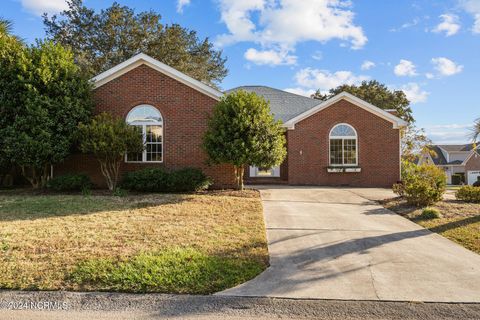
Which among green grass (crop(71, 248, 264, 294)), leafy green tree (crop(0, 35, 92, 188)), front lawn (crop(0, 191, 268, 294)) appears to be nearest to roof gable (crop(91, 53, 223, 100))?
leafy green tree (crop(0, 35, 92, 188))

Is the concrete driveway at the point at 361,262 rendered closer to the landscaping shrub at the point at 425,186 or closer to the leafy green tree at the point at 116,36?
the landscaping shrub at the point at 425,186

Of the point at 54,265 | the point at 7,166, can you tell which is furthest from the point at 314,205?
the point at 7,166

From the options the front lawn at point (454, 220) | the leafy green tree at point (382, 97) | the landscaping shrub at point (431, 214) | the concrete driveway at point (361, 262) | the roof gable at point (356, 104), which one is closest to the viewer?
the concrete driveway at point (361, 262)

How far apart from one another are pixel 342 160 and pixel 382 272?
13.0 m

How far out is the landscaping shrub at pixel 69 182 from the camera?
12.0 m

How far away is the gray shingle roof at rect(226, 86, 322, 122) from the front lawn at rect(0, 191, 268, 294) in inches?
441

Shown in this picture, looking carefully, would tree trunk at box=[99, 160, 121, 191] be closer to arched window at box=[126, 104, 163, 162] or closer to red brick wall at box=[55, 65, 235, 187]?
arched window at box=[126, 104, 163, 162]

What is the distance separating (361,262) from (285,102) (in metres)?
16.9

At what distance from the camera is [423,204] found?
10312 mm

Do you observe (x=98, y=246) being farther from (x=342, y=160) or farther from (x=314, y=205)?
(x=342, y=160)

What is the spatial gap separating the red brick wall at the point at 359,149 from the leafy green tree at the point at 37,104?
10.5 meters

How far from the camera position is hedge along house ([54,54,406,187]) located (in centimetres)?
1375

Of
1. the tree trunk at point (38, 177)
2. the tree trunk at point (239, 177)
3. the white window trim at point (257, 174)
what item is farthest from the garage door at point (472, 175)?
the tree trunk at point (38, 177)

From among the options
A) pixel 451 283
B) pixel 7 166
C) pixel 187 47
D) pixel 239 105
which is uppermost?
pixel 187 47
